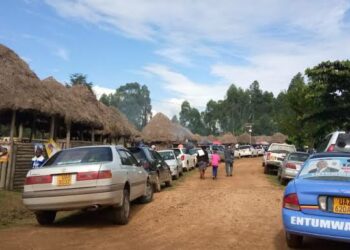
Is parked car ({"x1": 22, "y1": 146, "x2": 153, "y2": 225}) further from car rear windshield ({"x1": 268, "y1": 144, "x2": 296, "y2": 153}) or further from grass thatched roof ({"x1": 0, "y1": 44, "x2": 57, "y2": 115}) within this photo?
car rear windshield ({"x1": 268, "y1": 144, "x2": 296, "y2": 153})

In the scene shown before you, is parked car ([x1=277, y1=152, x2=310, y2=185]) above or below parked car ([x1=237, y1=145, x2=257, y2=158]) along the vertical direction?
below

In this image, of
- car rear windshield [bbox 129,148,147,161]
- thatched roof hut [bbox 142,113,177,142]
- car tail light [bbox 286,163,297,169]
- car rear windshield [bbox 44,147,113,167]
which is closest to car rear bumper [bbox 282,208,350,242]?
car rear windshield [bbox 44,147,113,167]

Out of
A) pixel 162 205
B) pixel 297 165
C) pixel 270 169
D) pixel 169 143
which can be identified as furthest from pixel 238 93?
pixel 162 205

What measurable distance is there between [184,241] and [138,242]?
76 centimetres

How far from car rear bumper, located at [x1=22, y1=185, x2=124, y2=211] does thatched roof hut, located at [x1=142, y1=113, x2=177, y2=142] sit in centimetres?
3727

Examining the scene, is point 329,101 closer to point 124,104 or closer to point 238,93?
point 238,93

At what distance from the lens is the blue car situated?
648 centimetres

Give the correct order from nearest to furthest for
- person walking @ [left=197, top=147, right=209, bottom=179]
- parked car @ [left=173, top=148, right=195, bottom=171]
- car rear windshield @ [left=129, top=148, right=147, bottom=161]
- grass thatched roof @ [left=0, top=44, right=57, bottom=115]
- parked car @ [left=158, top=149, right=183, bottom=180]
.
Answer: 1. car rear windshield @ [left=129, top=148, right=147, bottom=161]
2. grass thatched roof @ [left=0, top=44, right=57, bottom=115]
3. parked car @ [left=158, top=149, right=183, bottom=180]
4. person walking @ [left=197, top=147, right=209, bottom=179]
5. parked car @ [left=173, top=148, right=195, bottom=171]

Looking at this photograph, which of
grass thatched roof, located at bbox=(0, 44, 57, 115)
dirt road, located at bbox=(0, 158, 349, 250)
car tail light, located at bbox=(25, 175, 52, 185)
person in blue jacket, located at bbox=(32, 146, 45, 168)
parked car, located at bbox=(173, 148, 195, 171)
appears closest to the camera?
dirt road, located at bbox=(0, 158, 349, 250)

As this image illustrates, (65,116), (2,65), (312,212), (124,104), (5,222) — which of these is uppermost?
(124,104)

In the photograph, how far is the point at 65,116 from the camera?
18.9 m

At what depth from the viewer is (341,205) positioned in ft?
21.5

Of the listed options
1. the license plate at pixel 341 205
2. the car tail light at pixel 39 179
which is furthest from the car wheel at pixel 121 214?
the license plate at pixel 341 205

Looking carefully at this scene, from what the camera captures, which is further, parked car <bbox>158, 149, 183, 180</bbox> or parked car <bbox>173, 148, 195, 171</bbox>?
parked car <bbox>173, 148, 195, 171</bbox>
